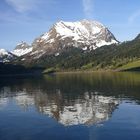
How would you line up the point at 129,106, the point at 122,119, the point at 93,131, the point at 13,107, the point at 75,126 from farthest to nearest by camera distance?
the point at 13,107 < the point at 129,106 < the point at 122,119 < the point at 75,126 < the point at 93,131

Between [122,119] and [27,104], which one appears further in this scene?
[27,104]

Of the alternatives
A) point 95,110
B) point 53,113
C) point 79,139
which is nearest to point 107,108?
point 95,110

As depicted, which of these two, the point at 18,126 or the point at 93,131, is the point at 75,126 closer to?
the point at 93,131

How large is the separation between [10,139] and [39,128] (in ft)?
28.3

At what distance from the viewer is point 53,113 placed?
79188 millimetres

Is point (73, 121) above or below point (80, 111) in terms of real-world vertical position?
below

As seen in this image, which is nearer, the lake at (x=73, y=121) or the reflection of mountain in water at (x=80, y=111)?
the lake at (x=73, y=121)

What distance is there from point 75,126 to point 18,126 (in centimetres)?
1042

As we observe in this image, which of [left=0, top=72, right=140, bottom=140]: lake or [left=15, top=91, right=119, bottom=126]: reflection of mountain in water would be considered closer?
[left=0, top=72, right=140, bottom=140]: lake

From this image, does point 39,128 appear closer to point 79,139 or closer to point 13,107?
point 79,139

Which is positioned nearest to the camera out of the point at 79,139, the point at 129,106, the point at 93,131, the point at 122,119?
the point at 79,139

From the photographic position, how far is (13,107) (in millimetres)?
94438

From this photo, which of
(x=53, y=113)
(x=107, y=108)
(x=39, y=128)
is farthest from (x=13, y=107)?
(x=39, y=128)

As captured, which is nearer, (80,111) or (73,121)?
(73,121)
